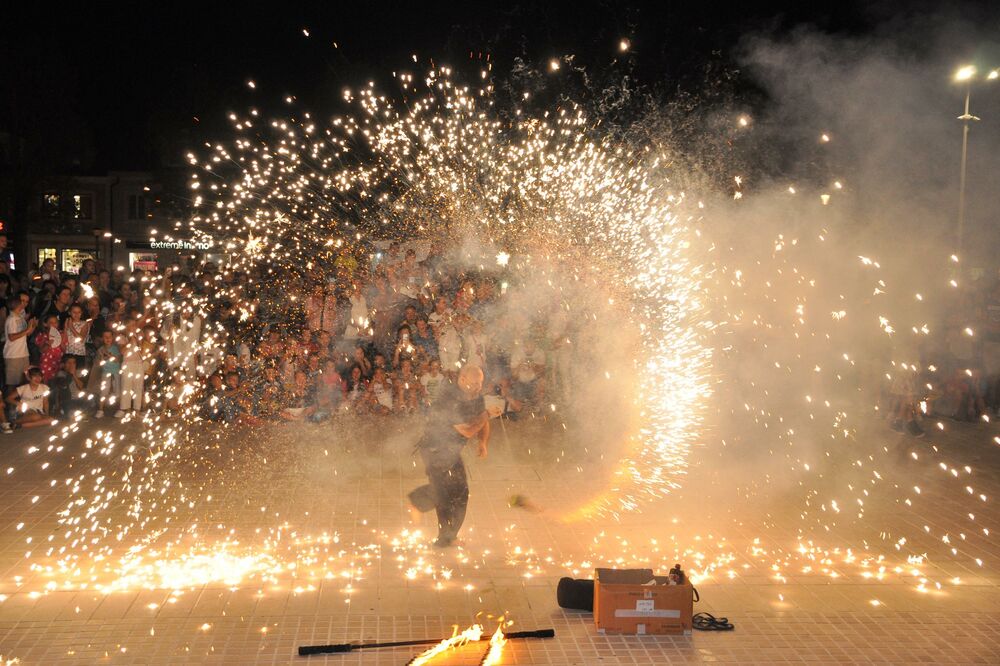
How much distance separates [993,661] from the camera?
436 cm

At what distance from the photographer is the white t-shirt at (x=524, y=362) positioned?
1003cm

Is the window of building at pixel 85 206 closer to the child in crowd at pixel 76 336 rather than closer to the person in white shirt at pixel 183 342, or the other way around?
the child in crowd at pixel 76 336

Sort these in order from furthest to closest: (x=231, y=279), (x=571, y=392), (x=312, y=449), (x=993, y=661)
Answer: (x=231, y=279) < (x=571, y=392) < (x=312, y=449) < (x=993, y=661)

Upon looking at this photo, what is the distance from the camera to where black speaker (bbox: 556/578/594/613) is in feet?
15.7

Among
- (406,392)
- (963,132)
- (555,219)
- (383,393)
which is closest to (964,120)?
(963,132)

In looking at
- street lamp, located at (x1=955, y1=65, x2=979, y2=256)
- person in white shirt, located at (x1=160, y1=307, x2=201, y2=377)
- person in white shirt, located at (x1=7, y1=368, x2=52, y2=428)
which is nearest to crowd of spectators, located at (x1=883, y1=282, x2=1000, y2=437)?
street lamp, located at (x1=955, y1=65, x2=979, y2=256)

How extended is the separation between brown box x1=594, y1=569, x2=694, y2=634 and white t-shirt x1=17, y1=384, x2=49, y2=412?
745 centimetres

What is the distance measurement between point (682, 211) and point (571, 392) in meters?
2.48

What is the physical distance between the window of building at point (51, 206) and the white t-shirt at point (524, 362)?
2797 cm

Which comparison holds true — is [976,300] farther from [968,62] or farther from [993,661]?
[993,661]

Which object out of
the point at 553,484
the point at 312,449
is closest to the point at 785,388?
the point at 553,484

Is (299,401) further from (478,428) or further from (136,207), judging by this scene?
(136,207)

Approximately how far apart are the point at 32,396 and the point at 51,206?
89.8ft

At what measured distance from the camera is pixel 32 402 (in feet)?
30.5
